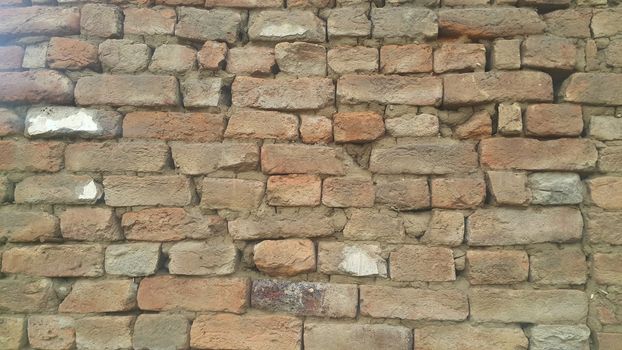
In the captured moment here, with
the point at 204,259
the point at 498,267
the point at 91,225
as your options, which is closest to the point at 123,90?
the point at 91,225

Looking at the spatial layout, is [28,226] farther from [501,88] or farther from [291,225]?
[501,88]

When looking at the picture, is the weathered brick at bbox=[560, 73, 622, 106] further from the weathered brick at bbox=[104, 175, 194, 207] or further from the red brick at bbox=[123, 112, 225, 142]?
the weathered brick at bbox=[104, 175, 194, 207]

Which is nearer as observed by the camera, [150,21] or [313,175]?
[313,175]

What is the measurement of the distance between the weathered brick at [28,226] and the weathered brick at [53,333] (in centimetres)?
37

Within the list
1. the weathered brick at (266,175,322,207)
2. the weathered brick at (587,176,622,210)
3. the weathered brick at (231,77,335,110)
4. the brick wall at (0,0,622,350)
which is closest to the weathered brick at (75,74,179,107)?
the brick wall at (0,0,622,350)

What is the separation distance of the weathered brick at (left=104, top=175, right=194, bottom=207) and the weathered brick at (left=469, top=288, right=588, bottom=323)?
1.36 m

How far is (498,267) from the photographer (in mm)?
1844

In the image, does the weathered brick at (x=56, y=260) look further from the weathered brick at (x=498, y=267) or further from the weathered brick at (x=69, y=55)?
the weathered brick at (x=498, y=267)

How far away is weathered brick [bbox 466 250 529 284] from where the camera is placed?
1838 mm

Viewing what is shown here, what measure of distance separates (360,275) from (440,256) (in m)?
0.35

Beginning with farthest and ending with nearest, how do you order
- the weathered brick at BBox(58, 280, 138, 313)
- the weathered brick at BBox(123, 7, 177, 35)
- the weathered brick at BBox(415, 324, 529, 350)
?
the weathered brick at BBox(123, 7, 177, 35) → the weathered brick at BBox(58, 280, 138, 313) → the weathered brick at BBox(415, 324, 529, 350)

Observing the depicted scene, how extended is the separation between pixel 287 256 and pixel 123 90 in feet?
3.47

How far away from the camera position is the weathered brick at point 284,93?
1.95m

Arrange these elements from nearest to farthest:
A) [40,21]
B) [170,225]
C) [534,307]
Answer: [534,307]
[170,225]
[40,21]
